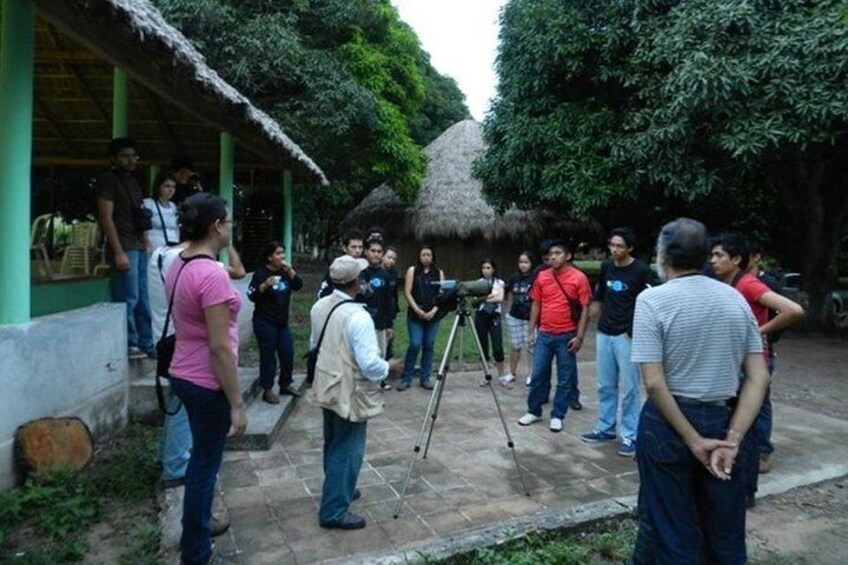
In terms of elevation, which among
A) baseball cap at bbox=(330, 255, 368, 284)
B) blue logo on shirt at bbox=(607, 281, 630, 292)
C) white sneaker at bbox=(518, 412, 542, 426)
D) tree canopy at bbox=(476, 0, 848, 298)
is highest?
tree canopy at bbox=(476, 0, 848, 298)

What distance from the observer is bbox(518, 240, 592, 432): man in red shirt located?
5363 mm

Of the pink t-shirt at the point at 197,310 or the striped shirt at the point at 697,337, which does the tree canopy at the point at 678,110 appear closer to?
the striped shirt at the point at 697,337

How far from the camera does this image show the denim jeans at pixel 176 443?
3.60m

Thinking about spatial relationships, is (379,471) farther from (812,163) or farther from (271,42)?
(812,163)

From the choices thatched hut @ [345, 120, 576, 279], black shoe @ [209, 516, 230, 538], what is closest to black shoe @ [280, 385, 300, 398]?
black shoe @ [209, 516, 230, 538]

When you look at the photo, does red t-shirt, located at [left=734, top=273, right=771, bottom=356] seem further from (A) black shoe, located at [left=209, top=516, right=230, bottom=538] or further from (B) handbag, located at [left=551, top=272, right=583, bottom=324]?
(A) black shoe, located at [left=209, top=516, right=230, bottom=538]

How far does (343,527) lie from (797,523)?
296 centimetres

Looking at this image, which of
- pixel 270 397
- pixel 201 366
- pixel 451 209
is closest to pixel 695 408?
pixel 201 366

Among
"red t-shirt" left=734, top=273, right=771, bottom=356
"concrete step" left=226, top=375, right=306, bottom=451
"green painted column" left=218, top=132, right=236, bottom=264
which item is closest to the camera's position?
"red t-shirt" left=734, top=273, right=771, bottom=356

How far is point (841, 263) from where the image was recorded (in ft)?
68.5

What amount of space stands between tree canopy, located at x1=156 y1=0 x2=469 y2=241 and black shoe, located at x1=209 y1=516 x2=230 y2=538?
10.3m

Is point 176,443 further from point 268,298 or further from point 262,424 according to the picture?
point 268,298

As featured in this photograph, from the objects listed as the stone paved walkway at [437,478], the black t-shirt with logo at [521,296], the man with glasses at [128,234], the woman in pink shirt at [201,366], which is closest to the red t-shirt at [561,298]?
the stone paved walkway at [437,478]

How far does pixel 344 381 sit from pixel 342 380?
13mm
